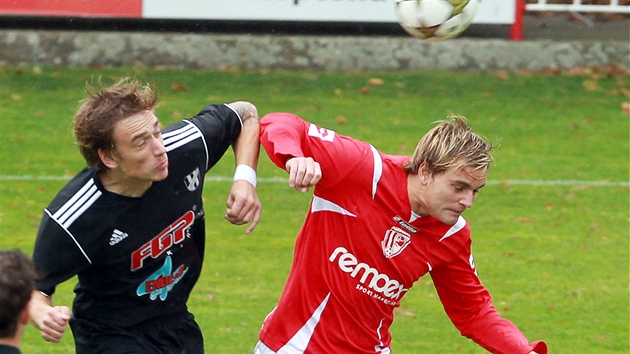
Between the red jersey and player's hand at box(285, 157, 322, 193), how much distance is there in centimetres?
48

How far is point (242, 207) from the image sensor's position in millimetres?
4270

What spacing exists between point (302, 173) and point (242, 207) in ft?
1.34

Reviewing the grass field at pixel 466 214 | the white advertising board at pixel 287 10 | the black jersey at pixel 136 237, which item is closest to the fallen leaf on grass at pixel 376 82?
the grass field at pixel 466 214

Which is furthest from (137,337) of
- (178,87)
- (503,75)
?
(503,75)

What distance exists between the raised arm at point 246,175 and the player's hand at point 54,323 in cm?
75

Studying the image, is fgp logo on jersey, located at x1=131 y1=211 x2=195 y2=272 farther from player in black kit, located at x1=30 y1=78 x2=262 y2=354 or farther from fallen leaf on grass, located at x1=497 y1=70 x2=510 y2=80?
fallen leaf on grass, located at x1=497 y1=70 x2=510 y2=80

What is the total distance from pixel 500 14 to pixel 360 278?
9112 mm

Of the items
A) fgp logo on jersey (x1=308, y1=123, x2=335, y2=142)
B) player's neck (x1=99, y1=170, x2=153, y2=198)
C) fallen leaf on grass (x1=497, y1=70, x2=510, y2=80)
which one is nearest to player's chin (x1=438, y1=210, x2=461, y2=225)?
fgp logo on jersey (x1=308, y1=123, x2=335, y2=142)

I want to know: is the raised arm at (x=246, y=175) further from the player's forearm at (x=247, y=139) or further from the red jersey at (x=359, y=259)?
the red jersey at (x=359, y=259)

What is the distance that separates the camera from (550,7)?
13.5 m

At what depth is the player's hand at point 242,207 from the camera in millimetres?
4246

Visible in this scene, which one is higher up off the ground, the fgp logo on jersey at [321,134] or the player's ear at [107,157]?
the fgp logo on jersey at [321,134]

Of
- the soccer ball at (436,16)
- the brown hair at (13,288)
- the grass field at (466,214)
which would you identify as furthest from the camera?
the grass field at (466,214)

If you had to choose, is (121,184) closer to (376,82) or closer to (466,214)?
(466,214)
